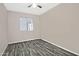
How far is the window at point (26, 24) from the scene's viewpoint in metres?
5.75

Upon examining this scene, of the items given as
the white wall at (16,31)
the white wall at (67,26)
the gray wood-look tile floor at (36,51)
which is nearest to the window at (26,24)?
the white wall at (16,31)

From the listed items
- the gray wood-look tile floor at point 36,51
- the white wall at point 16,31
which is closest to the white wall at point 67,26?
the gray wood-look tile floor at point 36,51

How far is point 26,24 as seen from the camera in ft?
19.7

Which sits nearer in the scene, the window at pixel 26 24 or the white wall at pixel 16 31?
the white wall at pixel 16 31

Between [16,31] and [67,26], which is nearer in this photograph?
[67,26]

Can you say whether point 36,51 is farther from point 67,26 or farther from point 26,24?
point 26,24

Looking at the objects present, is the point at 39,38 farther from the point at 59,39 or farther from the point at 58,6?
the point at 58,6

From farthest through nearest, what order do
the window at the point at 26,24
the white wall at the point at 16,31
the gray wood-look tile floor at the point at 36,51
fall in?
the window at the point at 26,24 → the white wall at the point at 16,31 → the gray wood-look tile floor at the point at 36,51

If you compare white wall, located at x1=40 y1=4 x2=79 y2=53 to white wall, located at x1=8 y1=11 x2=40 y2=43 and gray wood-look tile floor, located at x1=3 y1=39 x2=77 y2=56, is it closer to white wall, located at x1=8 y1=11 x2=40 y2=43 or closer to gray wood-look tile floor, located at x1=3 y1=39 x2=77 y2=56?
gray wood-look tile floor, located at x1=3 y1=39 x2=77 y2=56

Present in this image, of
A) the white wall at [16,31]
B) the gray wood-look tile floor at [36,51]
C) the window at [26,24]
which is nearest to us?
the gray wood-look tile floor at [36,51]

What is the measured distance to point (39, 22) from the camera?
6.52 meters

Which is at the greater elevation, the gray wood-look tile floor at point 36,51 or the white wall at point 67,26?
the white wall at point 67,26

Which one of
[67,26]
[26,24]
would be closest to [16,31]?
[26,24]

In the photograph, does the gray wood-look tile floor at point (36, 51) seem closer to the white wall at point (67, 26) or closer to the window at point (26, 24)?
the white wall at point (67, 26)
